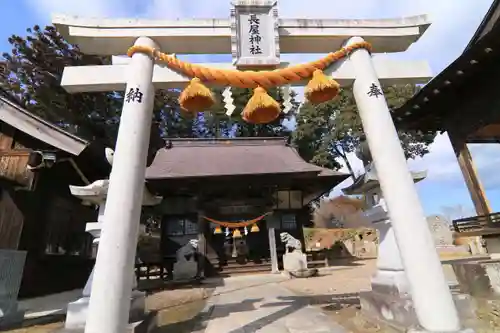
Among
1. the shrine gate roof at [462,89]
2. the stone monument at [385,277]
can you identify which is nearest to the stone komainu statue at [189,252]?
the stone monument at [385,277]

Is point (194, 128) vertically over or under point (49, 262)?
over

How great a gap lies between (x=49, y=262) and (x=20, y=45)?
13968 millimetres

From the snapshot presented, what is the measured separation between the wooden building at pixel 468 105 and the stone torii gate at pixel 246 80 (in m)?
3.61

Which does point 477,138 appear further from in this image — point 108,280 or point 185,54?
point 108,280

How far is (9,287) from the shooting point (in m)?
5.11

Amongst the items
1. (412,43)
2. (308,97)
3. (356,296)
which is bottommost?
(356,296)

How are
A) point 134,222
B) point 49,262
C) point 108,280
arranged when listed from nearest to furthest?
point 108,280 → point 134,222 → point 49,262

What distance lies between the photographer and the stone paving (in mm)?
4176

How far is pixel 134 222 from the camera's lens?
10.9 feet

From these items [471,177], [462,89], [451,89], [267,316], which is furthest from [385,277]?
[462,89]

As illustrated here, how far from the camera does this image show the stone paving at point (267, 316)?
4176mm

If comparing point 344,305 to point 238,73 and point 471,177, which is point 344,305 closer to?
point 238,73

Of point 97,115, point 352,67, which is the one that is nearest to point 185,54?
point 352,67

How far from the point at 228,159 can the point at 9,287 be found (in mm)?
10251
